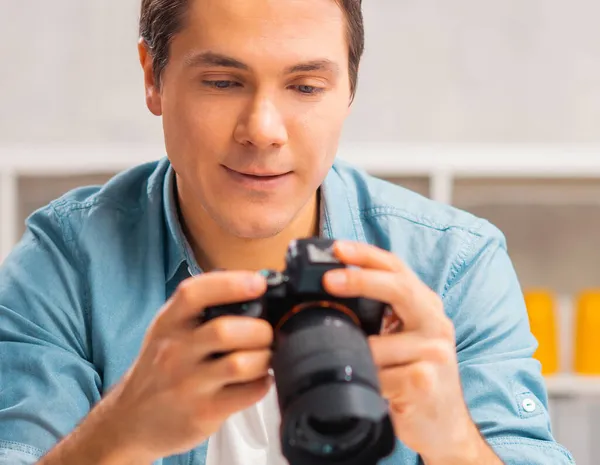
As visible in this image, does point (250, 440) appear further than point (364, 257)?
Yes

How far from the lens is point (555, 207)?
1.92m

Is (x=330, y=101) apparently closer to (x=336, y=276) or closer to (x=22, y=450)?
(x=336, y=276)

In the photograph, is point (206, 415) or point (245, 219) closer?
point (206, 415)

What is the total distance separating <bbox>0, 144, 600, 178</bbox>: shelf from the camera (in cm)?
176

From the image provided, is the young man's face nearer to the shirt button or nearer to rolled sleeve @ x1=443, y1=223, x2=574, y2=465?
rolled sleeve @ x1=443, y1=223, x2=574, y2=465

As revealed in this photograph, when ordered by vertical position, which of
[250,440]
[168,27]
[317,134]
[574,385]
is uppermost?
[168,27]

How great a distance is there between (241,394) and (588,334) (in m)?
1.21

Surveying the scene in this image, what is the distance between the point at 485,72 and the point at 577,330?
0.61 metres

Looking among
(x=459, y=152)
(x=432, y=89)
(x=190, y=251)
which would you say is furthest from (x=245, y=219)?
(x=432, y=89)

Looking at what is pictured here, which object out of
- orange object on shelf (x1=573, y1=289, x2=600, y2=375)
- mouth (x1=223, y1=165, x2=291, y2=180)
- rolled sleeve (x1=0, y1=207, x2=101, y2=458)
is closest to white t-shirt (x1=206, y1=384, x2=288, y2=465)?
rolled sleeve (x1=0, y1=207, x2=101, y2=458)

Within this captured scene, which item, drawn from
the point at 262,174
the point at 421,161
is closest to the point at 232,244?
the point at 262,174

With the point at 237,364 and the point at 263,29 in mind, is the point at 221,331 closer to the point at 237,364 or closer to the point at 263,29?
the point at 237,364

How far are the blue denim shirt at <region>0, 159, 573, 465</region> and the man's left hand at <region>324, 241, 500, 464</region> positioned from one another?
0.19m

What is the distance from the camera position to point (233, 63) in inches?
37.5
